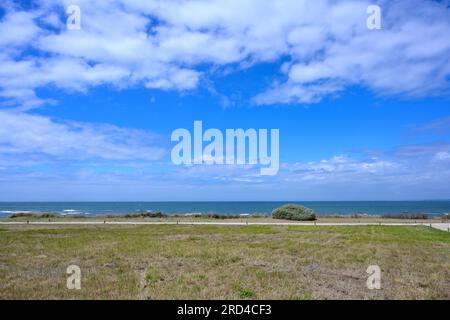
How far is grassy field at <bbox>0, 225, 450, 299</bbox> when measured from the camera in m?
11.3

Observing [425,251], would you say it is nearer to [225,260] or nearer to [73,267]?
[225,260]

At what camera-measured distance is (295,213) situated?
47.6m

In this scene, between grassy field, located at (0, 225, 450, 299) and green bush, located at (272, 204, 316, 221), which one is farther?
green bush, located at (272, 204, 316, 221)

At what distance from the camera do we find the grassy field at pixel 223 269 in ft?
37.1

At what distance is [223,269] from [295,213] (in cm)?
3406

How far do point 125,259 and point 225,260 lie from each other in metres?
4.32

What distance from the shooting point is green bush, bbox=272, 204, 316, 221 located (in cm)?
4703

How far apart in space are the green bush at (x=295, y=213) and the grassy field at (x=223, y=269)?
23.3 meters

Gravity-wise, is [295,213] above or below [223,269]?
above

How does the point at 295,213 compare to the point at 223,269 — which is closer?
the point at 223,269

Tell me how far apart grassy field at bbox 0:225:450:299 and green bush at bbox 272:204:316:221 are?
76.4 feet

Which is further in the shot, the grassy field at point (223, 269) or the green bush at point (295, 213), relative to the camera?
the green bush at point (295, 213)
